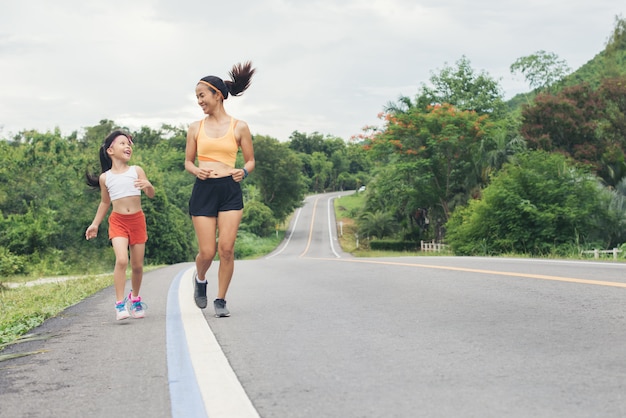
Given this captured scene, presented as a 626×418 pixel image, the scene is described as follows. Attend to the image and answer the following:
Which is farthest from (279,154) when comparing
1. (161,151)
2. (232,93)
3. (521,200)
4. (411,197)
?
(232,93)

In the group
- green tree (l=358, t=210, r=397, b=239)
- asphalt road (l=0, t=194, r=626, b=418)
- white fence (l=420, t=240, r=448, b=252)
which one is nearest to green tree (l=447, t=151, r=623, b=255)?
white fence (l=420, t=240, r=448, b=252)

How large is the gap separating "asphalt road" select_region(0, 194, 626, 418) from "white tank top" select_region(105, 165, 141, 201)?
45.4 inches

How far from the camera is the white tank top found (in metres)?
6.47

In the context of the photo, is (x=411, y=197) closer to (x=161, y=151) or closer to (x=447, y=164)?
(x=447, y=164)

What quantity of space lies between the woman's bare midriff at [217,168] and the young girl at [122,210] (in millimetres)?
543

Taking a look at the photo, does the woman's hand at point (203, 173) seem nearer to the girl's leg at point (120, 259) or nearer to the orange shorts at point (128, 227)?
the orange shorts at point (128, 227)

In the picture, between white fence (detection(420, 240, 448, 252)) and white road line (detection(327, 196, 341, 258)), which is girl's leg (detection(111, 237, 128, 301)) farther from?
white road line (detection(327, 196, 341, 258))

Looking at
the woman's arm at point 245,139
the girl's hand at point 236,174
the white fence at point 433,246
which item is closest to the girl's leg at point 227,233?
the girl's hand at point 236,174

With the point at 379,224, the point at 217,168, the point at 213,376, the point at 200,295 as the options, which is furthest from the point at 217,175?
the point at 379,224

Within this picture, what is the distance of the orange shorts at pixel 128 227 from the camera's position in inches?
254

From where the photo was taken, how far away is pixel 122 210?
21.2 feet

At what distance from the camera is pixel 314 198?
137m

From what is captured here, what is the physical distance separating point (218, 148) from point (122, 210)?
105 cm

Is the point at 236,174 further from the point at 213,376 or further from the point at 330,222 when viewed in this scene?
the point at 330,222
